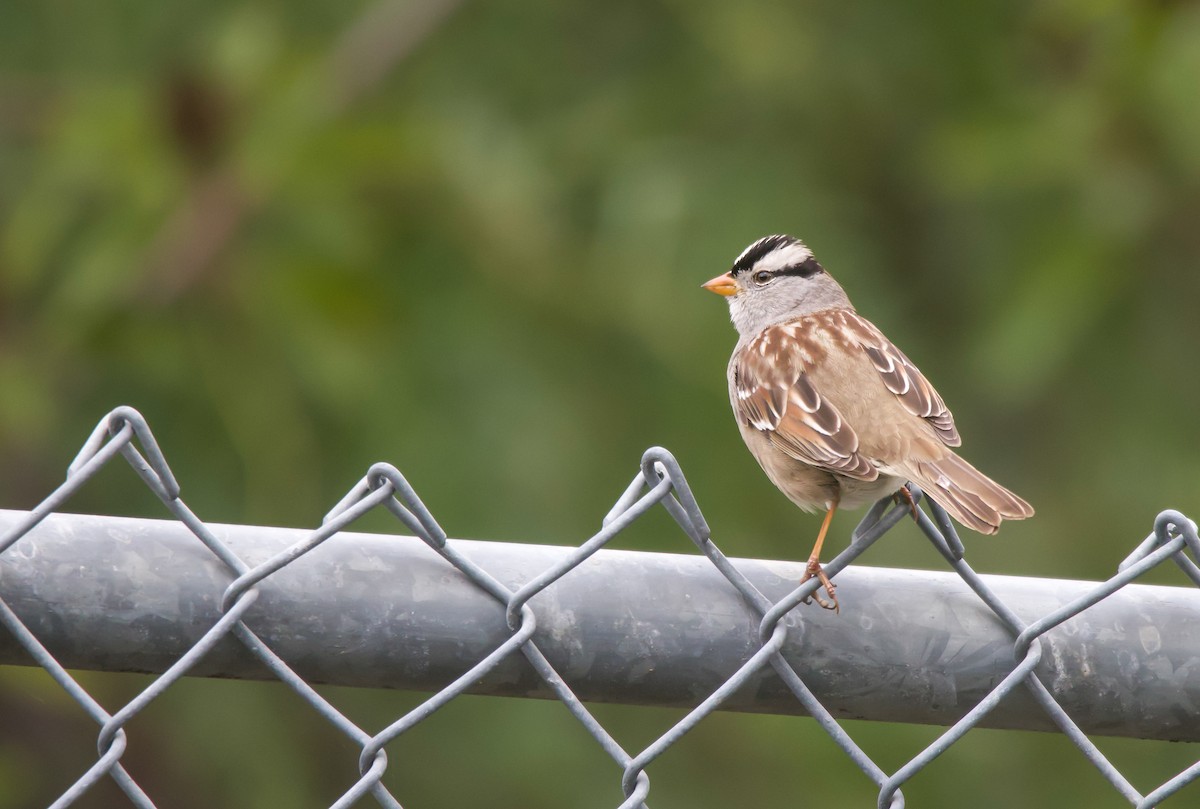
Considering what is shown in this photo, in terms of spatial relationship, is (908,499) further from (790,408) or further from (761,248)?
(761,248)

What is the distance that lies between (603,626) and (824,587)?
0.23m

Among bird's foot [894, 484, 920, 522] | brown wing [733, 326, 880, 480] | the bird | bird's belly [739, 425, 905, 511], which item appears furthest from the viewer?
bird's belly [739, 425, 905, 511]

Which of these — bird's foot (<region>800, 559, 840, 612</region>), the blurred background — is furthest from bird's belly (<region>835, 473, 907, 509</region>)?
the blurred background

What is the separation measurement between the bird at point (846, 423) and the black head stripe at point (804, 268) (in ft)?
0.80

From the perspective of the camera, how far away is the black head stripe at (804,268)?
321cm

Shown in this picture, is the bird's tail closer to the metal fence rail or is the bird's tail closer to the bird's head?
the metal fence rail

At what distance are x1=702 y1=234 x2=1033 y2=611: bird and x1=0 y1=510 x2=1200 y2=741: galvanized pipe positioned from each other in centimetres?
46

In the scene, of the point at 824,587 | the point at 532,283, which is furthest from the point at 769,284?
the point at 824,587

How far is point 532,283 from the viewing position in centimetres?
360

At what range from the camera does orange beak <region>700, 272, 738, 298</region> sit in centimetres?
320

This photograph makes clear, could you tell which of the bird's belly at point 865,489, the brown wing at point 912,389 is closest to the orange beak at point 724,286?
the brown wing at point 912,389

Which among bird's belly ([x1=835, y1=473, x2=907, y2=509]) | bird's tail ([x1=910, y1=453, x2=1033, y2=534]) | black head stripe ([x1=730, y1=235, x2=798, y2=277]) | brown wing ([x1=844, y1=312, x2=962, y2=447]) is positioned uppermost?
black head stripe ([x1=730, y1=235, x2=798, y2=277])

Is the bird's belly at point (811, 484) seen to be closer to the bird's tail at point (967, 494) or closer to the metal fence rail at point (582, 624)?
the bird's tail at point (967, 494)

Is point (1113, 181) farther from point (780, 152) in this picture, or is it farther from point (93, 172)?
point (93, 172)
